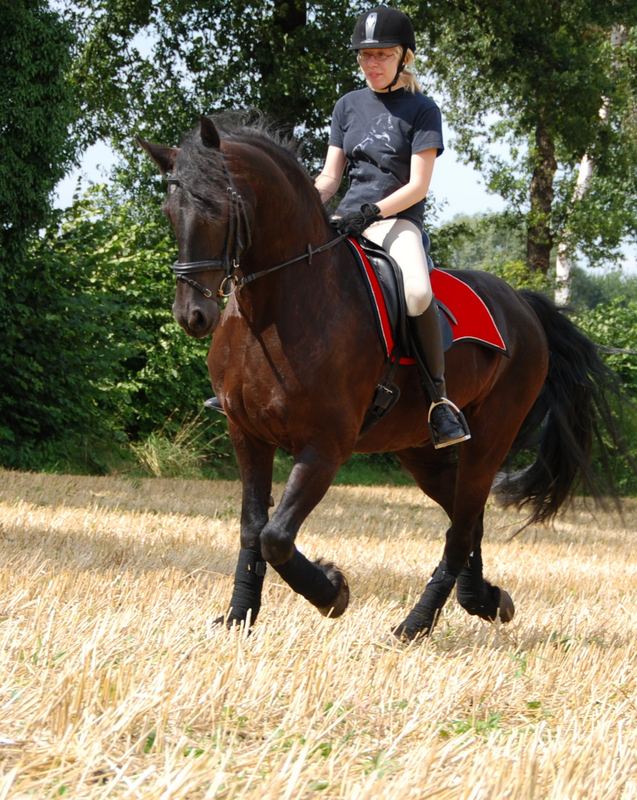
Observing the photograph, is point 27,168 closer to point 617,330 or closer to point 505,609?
point 505,609

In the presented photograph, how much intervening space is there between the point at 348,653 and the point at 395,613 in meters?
1.82

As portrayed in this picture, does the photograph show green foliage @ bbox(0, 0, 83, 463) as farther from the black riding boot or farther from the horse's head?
the horse's head

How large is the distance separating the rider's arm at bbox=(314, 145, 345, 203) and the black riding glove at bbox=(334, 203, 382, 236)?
15.7 inches

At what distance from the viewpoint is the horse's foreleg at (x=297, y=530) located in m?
4.84

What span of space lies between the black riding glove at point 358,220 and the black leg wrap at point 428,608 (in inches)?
79.8

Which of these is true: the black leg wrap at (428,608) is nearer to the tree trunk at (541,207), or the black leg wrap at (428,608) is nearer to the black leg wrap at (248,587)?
the black leg wrap at (248,587)

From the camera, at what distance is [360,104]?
18.9 ft

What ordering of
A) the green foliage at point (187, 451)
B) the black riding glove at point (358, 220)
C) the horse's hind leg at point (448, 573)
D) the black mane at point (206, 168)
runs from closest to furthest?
the black mane at point (206, 168), the black riding glove at point (358, 220), the horse's hind leg at point (448, 573), the green foliage at point (187, 451)

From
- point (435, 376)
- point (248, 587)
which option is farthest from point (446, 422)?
point (248, 587)

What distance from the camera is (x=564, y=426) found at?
7574mm

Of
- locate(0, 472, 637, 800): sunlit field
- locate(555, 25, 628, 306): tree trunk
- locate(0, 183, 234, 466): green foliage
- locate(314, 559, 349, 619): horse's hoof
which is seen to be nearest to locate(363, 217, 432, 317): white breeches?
locate(314, 559, 349, 619): horse's hoof

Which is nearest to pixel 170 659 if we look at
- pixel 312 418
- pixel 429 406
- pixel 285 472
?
pixel 312 418

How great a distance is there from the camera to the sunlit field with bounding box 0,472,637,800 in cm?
279

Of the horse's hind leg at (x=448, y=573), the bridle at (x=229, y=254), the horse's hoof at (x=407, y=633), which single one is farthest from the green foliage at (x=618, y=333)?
the bridle at (x=229, y=254)
